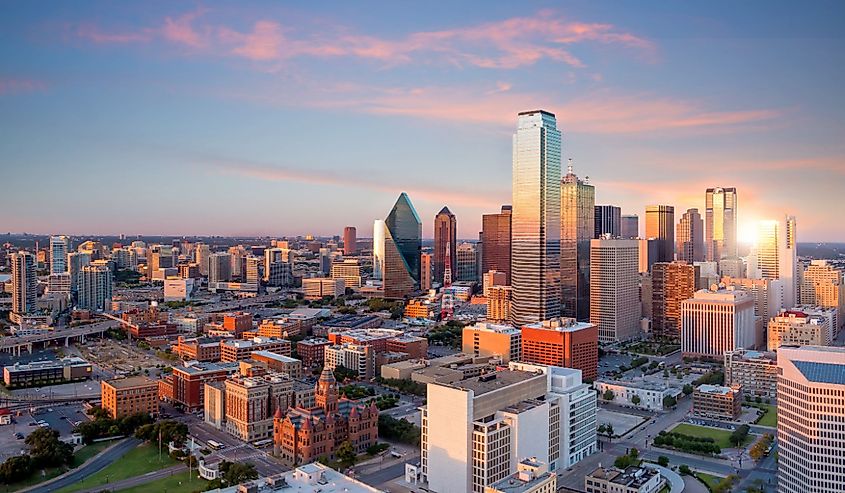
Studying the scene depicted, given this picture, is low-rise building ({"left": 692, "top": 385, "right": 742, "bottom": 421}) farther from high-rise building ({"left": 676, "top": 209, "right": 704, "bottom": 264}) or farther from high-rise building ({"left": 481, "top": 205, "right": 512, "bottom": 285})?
high-rise building ({"left": 676, "top": 209, "right": 704, "bottom": 264})

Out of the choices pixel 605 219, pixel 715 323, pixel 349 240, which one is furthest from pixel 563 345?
pixel 349 240

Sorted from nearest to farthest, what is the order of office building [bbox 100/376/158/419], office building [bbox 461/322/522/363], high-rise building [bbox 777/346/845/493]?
high-rise building [bbox 777/346/845/493], office building [bbox 100/376/158/419], office building [bbox 461/322/522/363]

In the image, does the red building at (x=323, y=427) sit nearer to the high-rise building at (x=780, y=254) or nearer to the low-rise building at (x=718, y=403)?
the low-rise building at (x=718, y=403)

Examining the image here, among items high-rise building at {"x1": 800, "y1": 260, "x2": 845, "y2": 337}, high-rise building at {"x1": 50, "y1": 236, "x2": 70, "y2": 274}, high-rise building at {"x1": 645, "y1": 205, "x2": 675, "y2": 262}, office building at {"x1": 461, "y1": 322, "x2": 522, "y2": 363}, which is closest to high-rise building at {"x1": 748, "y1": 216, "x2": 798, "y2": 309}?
high-rise building at {"x1": 800, "y1": 260, "x2": 845, "y2": 337}

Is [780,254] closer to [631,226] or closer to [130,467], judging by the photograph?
[631,226]

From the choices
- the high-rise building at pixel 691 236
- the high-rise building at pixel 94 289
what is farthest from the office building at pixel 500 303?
the high-rise building at pixel 691 236

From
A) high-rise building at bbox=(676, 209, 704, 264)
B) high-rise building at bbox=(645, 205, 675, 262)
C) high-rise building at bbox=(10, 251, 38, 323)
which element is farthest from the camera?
high-rise building at bbox=(676, 209, 704, 264)
